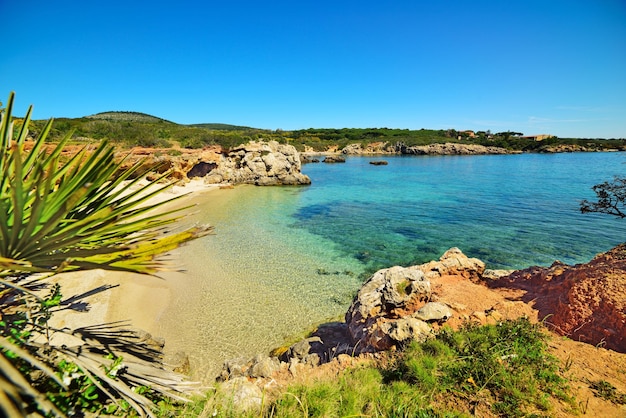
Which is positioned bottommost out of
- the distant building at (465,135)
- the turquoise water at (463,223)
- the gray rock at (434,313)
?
the turquoise water at (463,223)

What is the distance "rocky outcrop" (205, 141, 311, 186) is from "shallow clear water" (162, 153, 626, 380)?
7239mm

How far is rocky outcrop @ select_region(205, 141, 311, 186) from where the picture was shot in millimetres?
36781

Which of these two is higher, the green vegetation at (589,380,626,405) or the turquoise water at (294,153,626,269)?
the green vegetation at (589,380,626,405)

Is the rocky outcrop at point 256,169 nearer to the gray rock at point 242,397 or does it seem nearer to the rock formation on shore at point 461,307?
the rock formation on shore at point 461,307

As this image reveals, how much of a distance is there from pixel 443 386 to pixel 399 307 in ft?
8.94

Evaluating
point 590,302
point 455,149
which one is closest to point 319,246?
point 590,302

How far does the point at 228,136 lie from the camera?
198ft

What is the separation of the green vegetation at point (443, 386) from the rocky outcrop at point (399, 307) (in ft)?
1.76

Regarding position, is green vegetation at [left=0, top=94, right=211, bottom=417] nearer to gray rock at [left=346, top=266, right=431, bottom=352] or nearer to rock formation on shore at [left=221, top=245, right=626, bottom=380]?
rock formation on shore at [left=221, top=245, right=626, bottom=380]

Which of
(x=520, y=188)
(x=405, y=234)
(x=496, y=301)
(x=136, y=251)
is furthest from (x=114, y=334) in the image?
(x=520, y=188)

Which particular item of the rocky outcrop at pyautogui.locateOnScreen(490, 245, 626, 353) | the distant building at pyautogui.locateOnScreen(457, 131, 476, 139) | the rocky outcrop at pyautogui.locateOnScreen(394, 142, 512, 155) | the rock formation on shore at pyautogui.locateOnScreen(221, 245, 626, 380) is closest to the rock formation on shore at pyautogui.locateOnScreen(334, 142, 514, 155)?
the rocky outcrop at pyautogui.locateOnScreen(394, 142, 512, 155)

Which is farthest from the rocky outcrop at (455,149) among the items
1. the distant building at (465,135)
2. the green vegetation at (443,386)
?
the green vegetation at (443,386)

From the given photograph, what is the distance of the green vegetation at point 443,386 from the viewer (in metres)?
3.30

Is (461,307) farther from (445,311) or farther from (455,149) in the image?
(455,149)
